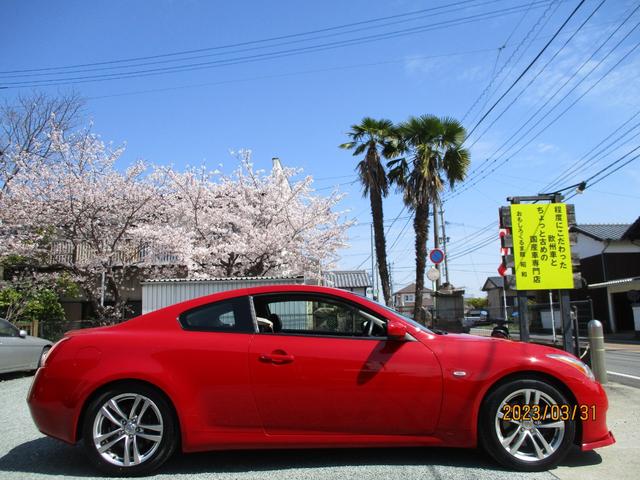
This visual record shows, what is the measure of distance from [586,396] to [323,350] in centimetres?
201

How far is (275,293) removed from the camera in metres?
4.27

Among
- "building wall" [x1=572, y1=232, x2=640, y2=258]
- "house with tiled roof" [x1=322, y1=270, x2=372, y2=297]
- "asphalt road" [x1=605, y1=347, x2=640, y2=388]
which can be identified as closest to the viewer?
"asphalt road" [x1=605, y1=347, x2=640, y2=388]

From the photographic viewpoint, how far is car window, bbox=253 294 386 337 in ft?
13.5

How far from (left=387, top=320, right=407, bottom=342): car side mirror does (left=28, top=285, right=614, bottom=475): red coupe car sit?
0.01m

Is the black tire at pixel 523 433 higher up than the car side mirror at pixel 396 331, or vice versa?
the car side mirror at pixel 396 331

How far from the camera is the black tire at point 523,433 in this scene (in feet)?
12.3

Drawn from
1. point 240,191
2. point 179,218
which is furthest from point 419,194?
point 179,218

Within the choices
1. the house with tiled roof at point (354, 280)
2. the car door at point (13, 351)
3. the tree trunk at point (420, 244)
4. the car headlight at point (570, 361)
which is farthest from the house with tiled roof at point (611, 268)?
the car door at point (13, 351)

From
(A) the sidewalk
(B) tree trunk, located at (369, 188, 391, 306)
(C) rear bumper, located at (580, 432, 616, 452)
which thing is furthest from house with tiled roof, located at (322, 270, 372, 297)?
(C) rear bumper, located at (580, 432, 616, 452)

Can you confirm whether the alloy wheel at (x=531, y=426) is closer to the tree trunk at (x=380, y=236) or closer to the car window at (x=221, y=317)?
the car window at (x=221, y=317)

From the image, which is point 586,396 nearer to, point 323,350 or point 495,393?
point 495,393

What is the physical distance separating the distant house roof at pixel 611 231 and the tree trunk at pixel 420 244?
14.9m

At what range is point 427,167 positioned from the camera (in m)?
18.6
